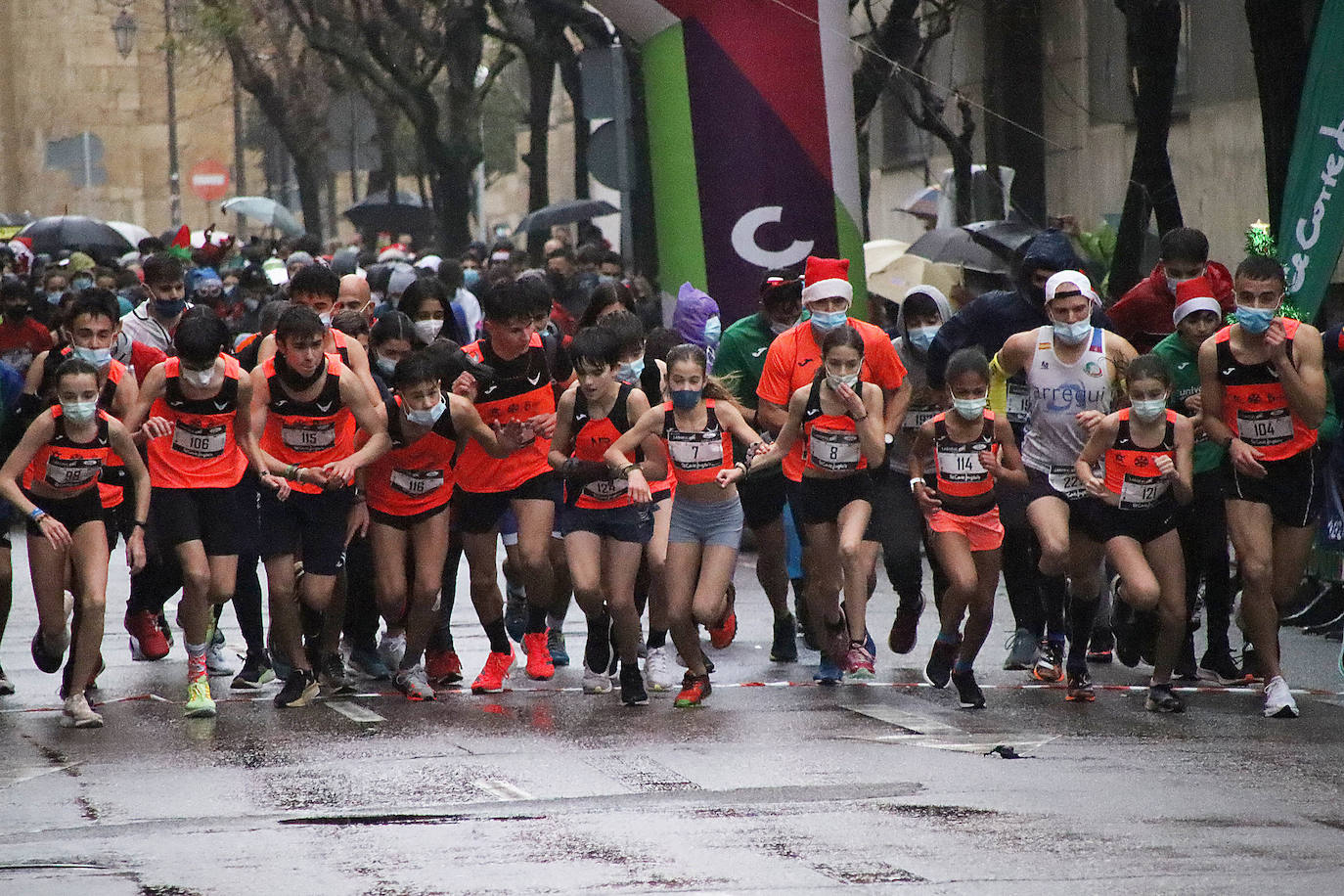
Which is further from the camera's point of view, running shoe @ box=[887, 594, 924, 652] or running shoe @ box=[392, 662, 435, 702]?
running shoe @ box=[887, 594, 924, 652]

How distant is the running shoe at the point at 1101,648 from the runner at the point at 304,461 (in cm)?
369

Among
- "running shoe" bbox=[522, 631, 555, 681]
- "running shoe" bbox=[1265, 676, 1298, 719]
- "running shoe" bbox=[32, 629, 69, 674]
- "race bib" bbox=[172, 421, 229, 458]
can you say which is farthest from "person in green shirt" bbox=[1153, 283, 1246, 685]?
"running shoe" bbox=[32, 629, 69, 674]

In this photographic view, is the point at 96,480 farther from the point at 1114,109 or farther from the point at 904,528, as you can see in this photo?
the point at 1114,109

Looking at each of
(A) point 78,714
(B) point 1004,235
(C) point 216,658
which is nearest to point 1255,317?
(A) point 78,714

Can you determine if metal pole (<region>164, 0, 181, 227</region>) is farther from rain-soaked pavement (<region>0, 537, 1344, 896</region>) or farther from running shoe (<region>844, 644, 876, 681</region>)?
rain-soaked pavement (<region>0, 537, 1344, 896</region>)

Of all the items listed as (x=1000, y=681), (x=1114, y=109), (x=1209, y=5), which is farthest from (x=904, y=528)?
(x=1114, y=109)

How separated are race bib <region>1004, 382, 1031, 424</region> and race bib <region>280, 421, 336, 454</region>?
304 centimetres

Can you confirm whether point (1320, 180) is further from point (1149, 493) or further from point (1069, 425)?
point (1149, 493)

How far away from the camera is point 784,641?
11.4 metres

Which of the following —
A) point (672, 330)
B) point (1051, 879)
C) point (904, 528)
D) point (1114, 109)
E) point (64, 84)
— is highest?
point (64, 84)

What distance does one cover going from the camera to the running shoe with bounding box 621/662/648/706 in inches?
384

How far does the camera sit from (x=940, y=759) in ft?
27.3

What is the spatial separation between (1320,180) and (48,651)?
6.56 meters

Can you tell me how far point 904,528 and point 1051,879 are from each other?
4.69m
